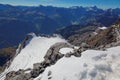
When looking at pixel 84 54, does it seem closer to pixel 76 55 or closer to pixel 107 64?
pixel 76 55

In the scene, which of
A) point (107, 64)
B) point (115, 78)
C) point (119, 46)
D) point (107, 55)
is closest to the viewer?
point (115, 78)

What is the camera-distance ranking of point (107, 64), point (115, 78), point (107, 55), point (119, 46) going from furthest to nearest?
1. point (119, 46)
2. point (107, 55)
3. point (107, 64)
4. point (115, 78)

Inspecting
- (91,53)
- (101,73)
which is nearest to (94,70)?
(101,73)

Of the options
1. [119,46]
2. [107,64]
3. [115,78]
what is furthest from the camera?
[119,46]

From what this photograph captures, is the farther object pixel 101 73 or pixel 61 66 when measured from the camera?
pixel 61 66

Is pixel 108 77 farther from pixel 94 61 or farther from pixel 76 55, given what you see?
pixel 76 55

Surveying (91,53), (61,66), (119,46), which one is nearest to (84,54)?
(91,53)
